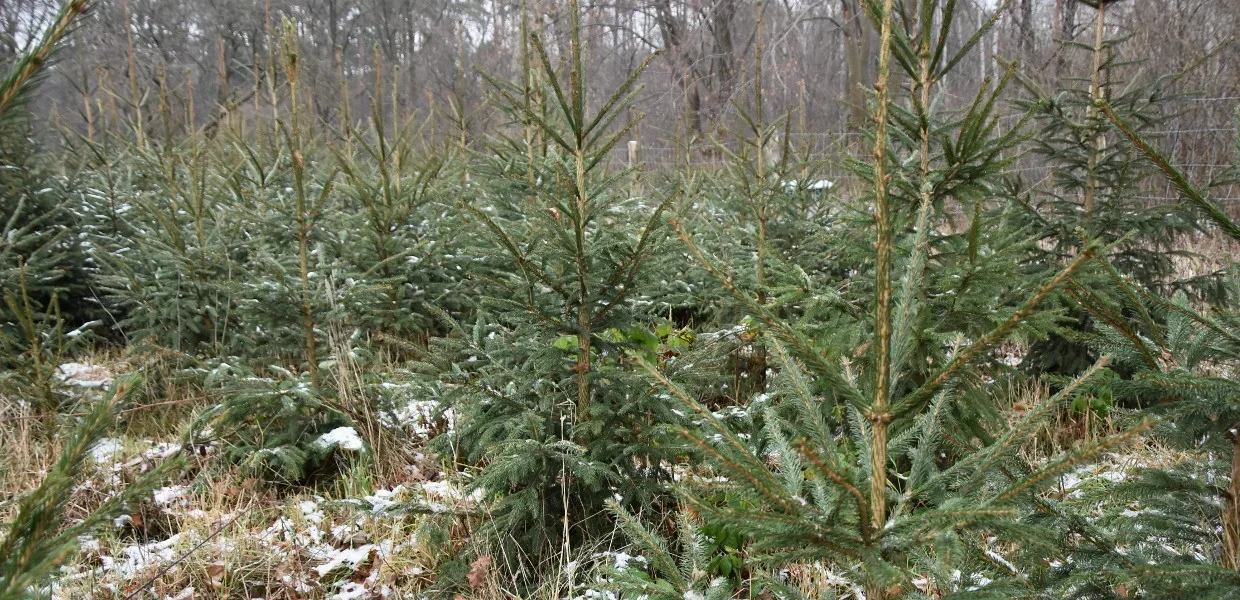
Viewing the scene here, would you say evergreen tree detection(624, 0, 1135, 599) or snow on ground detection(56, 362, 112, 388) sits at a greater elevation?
evergreen tree detection(624, 0, 1135, 599)

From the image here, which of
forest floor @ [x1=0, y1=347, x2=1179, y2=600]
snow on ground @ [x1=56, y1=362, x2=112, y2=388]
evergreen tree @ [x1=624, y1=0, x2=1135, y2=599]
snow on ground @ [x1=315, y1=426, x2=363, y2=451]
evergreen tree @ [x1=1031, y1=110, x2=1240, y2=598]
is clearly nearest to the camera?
evergreen tree @ [x1=624, y1=0, x2=1135, y2=599]

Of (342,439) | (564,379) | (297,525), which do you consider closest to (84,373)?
(342,439)

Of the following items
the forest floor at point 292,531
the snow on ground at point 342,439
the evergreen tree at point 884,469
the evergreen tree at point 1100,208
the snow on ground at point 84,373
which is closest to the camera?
the evergreen tree at point 884,469

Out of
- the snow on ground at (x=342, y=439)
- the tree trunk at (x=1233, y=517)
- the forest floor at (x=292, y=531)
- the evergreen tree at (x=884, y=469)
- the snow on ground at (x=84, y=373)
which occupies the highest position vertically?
the evergreen tree at (x=884, y=469)

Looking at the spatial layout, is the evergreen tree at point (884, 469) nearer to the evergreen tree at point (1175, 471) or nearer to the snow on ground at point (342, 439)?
the evergreen tree at point (1175, 471)

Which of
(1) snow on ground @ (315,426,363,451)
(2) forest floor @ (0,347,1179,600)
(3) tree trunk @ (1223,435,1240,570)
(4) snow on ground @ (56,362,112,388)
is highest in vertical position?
(3) tree trunk @ (1223,435,1240,570)

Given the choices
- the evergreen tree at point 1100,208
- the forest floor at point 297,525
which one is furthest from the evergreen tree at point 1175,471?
the evergreen tree at point 1100,208

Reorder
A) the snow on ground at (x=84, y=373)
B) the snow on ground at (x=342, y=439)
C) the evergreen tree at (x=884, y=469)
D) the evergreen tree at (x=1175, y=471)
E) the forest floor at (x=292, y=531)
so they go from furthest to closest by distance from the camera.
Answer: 1. the snow on ground at (x=84, y=373)
2. the snow on ground at (x=342, y=439)
3. the forest floor at (x=292, y=531)
4. the evergreen tree at (x=1175, y=471)
5. the evergreen tree at (x=884, y=469)

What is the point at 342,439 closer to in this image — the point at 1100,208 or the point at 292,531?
the point at 292,531

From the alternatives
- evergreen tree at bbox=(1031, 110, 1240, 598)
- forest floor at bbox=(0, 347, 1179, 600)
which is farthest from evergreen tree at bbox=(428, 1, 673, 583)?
evergreen tree at bbox=(1031, 110, 1240, 598)

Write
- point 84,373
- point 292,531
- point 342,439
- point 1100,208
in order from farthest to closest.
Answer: point 84,373, point 1100,208, point 342,439, point 292,531

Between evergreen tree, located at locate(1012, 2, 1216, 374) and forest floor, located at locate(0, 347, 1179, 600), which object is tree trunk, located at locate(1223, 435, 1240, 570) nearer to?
forest floor, located at locate(0, 347, 1179, 600)

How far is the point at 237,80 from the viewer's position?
2533 cm

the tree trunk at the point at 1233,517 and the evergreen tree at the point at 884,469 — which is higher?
the evergreen tree at the point at 884,469
